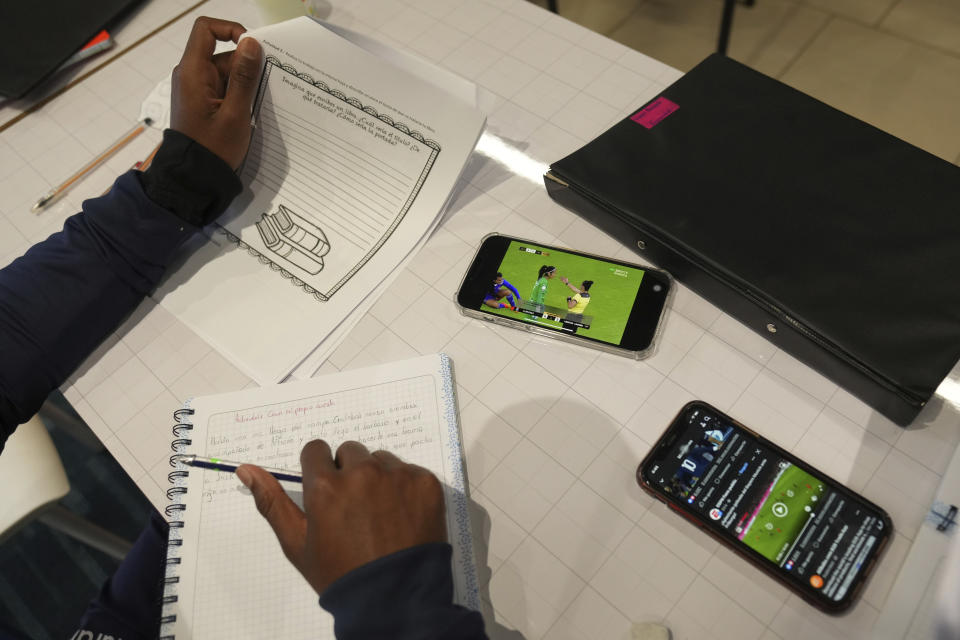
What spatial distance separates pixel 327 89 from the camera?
72 cm

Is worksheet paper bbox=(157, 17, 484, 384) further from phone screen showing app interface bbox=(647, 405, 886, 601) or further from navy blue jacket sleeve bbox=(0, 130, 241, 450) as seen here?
phone screen showing app interface bbox=(647, 405, 886, 601)

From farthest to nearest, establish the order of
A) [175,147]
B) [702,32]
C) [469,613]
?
[702,32]
[175,147]
[469,613]

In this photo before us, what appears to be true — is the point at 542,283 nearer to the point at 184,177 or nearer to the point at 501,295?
the point at 501,295

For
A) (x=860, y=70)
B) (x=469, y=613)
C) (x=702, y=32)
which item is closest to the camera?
(x=469, y=613)

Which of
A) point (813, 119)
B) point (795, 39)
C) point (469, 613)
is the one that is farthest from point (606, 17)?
point (469, 613)

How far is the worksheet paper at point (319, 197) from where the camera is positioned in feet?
2.25

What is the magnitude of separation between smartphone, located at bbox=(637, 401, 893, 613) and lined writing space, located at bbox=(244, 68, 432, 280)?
1.29 ft

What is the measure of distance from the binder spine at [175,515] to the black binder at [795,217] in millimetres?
463

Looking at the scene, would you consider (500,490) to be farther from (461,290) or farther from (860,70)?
(860,70)

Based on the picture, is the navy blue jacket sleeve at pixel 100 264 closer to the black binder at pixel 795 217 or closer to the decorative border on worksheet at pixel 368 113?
the decorative border on worksheet at pixel 368 113

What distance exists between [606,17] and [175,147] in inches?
56.4

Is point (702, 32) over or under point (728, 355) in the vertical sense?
under

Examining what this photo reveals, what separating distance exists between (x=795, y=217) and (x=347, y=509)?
0.49 m

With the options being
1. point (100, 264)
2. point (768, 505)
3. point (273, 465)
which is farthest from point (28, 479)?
point (768, 505)
